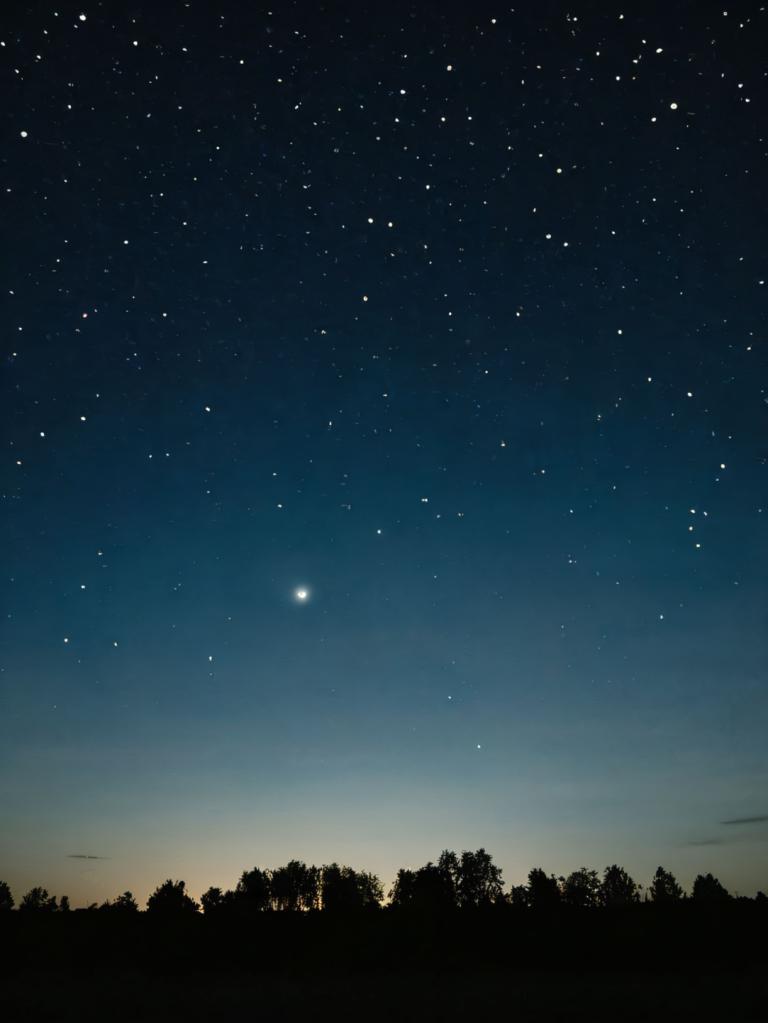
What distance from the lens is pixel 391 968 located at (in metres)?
33.2

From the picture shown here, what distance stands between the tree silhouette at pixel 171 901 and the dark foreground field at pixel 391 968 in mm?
2574

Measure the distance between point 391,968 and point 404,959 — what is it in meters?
0.85

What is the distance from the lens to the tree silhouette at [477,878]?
202 feet

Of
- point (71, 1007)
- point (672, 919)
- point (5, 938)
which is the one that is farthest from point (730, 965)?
point (5, 938)

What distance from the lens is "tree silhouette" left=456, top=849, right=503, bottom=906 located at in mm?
61500

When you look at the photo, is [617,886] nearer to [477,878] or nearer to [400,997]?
[477,878]

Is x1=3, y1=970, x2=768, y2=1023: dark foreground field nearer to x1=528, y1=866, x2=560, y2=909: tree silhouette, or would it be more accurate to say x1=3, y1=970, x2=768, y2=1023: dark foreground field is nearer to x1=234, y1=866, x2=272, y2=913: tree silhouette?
x1=528, y1=866, x2=560, y2=909: tree silhouette

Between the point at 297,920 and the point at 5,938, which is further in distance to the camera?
the point at 297,920

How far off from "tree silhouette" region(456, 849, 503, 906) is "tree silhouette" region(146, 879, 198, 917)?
25114 millimetres

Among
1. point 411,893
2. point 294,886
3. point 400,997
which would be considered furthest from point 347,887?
point 400,997

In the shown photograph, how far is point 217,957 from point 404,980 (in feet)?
36.9

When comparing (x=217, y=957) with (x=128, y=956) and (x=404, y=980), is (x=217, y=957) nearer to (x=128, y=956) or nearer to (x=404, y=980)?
(x=128, y=956)

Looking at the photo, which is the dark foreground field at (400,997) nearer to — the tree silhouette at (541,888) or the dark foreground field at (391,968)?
the dark foreground field at (391,968)

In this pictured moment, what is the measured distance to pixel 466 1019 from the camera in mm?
21922
